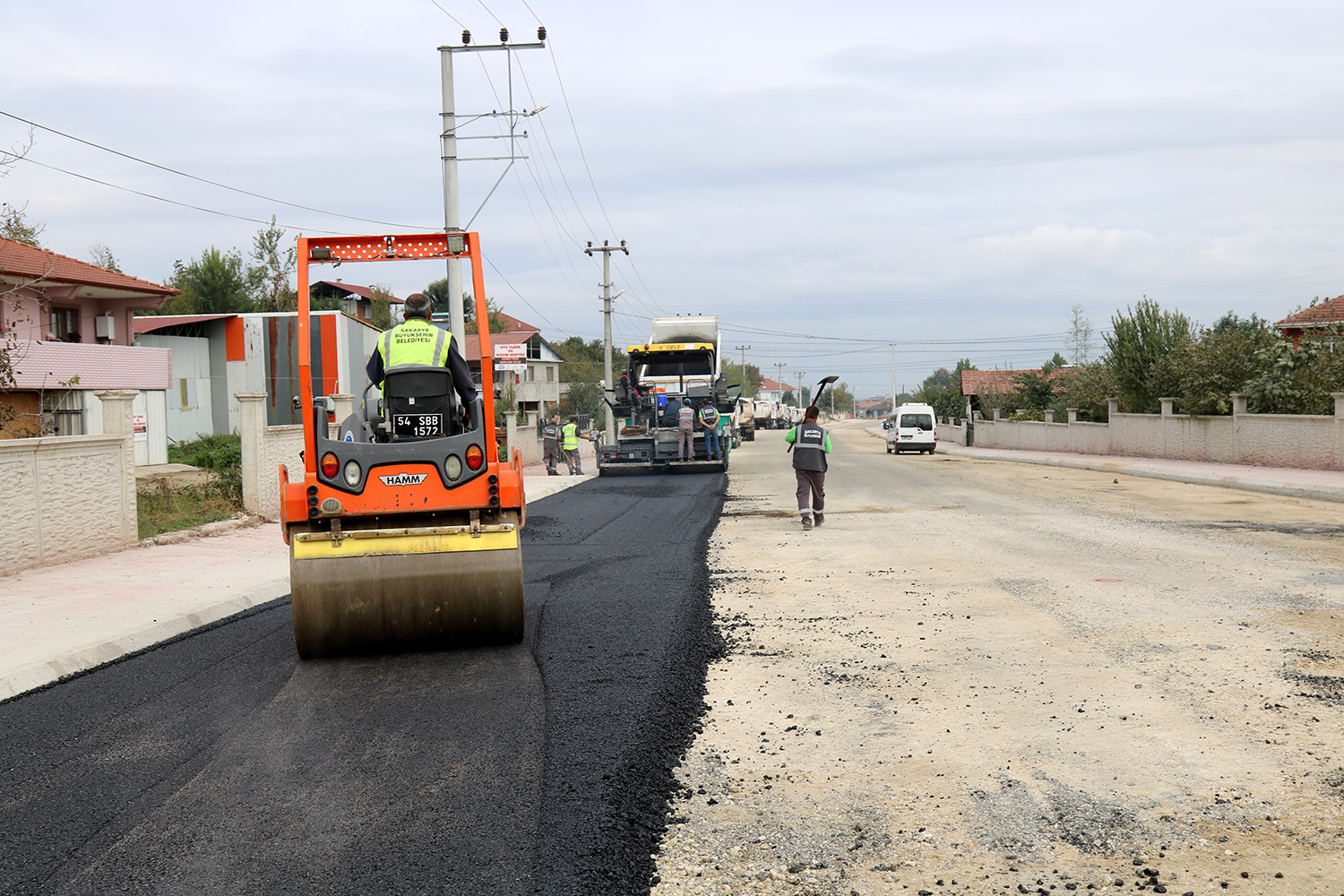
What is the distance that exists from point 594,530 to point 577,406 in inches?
2487

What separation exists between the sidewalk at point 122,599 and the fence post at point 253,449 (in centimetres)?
225

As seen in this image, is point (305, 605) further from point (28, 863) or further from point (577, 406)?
point (577, 406)

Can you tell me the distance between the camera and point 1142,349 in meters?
35.5

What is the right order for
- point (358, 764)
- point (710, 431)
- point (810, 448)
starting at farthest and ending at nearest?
point (710, 431)
point (810, 448)
point (358, 764)

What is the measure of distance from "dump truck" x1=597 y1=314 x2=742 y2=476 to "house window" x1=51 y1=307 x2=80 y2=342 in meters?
14.3

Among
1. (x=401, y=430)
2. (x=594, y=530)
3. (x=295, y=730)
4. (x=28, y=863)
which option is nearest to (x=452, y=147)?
(x=594, y=530)

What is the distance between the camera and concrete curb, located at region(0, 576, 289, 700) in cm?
683

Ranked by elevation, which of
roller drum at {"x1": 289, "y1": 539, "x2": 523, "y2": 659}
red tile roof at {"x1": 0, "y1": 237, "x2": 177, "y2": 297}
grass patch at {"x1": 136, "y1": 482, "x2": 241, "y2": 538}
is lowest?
grass patch at {"x1": 136, "y1": 482, "x2": 241, "y2": 538}

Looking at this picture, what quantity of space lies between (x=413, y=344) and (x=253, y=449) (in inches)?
415

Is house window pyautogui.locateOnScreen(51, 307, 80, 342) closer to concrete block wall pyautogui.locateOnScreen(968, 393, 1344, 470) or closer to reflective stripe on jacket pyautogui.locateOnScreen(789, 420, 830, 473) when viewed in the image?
reflective stripe on jacket pyautogui.locateOnScreen(789, 420, 830, 473)

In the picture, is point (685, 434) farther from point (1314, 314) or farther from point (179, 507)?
point (1314, 314)

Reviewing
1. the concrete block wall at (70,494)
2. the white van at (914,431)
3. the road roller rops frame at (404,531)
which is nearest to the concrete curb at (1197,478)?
the white van at (914,431)

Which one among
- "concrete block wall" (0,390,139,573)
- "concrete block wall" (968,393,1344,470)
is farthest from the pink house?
"concrete block wall" (968,393,1344,470)

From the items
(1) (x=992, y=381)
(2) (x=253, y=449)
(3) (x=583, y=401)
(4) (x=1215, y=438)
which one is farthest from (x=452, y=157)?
(3) (x=583, y=401)
